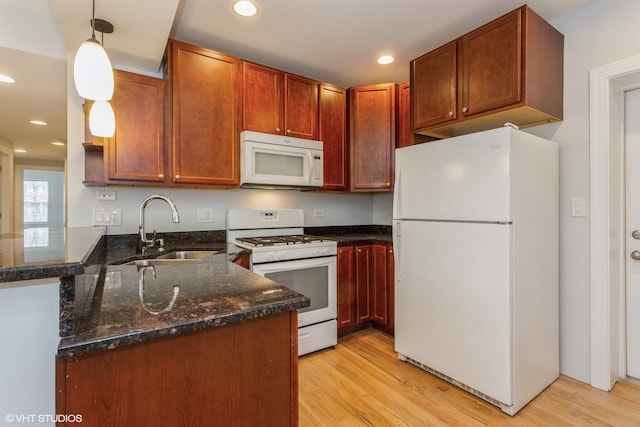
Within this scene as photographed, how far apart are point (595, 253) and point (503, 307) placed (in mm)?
786

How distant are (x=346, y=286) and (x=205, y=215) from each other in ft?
4.45

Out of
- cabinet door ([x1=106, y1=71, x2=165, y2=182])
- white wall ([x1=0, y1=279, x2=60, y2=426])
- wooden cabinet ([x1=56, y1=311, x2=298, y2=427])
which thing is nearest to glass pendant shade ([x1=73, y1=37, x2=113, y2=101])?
white wall ([x1=0, y1=279, x2=60, y2=426])

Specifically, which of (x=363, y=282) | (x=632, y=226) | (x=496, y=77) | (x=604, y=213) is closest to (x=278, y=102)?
(x=496, y=77)

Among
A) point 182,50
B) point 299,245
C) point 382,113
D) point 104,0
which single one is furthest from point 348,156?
point 104,0

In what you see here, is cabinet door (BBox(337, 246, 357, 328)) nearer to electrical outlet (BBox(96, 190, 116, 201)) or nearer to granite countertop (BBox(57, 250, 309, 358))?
granite countertop (BBox(57, 250, 309, 358))

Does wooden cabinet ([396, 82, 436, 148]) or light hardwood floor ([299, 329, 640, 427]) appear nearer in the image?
light hardwood floor ([299, 329, 640, 427])

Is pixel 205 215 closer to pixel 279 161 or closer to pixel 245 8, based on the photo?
pixel 279 161

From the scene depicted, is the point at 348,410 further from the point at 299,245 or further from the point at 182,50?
the point at 182,50

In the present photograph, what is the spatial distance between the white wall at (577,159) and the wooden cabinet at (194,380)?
210 centimetres

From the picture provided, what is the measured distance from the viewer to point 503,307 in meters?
1.77

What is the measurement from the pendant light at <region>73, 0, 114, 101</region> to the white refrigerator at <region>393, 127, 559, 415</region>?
1812 mm

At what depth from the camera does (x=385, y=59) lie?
107 inches

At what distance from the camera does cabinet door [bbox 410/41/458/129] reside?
2248 mm

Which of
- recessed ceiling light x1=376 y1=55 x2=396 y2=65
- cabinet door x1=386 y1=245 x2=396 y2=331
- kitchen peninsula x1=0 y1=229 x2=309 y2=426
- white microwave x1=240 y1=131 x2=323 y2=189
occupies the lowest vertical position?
cabinet door x1=386 y1=245 x2=396 y2=331
